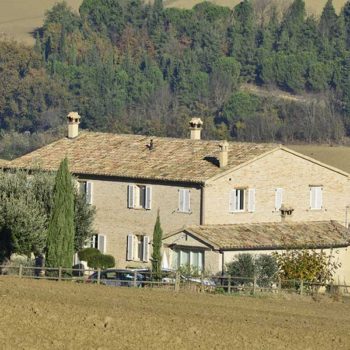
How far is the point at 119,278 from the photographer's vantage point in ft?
177

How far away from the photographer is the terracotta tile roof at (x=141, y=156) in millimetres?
62406

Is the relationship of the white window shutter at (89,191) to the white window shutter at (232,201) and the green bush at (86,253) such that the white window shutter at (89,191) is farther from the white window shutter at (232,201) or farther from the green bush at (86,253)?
the white window shutter at (232,201)

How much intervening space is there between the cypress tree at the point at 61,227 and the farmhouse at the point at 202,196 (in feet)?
17.8

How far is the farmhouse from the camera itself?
59.8 m

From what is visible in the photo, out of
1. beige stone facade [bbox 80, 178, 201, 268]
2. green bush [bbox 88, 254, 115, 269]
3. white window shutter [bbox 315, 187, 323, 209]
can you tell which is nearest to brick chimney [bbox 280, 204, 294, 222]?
white window shutter [bbox 315, 187, 323, 209]

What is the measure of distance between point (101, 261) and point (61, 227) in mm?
7612

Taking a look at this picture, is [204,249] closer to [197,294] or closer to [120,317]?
[197,294]

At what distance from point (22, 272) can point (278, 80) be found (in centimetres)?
13538

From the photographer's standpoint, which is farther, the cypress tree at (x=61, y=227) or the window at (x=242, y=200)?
the window at (x=242, y=200)

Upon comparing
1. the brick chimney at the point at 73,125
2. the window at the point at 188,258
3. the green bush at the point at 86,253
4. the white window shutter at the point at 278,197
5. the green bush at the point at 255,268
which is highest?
the brick chimney at the point at 73,125

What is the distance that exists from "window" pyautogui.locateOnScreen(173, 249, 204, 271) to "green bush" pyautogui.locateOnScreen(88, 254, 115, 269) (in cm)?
357

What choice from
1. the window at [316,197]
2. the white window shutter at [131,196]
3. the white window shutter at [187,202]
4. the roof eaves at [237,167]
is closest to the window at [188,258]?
the white window shutter at [187,202]

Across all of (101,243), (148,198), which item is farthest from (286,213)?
(101,243)

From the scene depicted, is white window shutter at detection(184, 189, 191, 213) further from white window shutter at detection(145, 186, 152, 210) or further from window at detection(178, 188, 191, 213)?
white window shutter at detection(145, 186, 152, 210)
